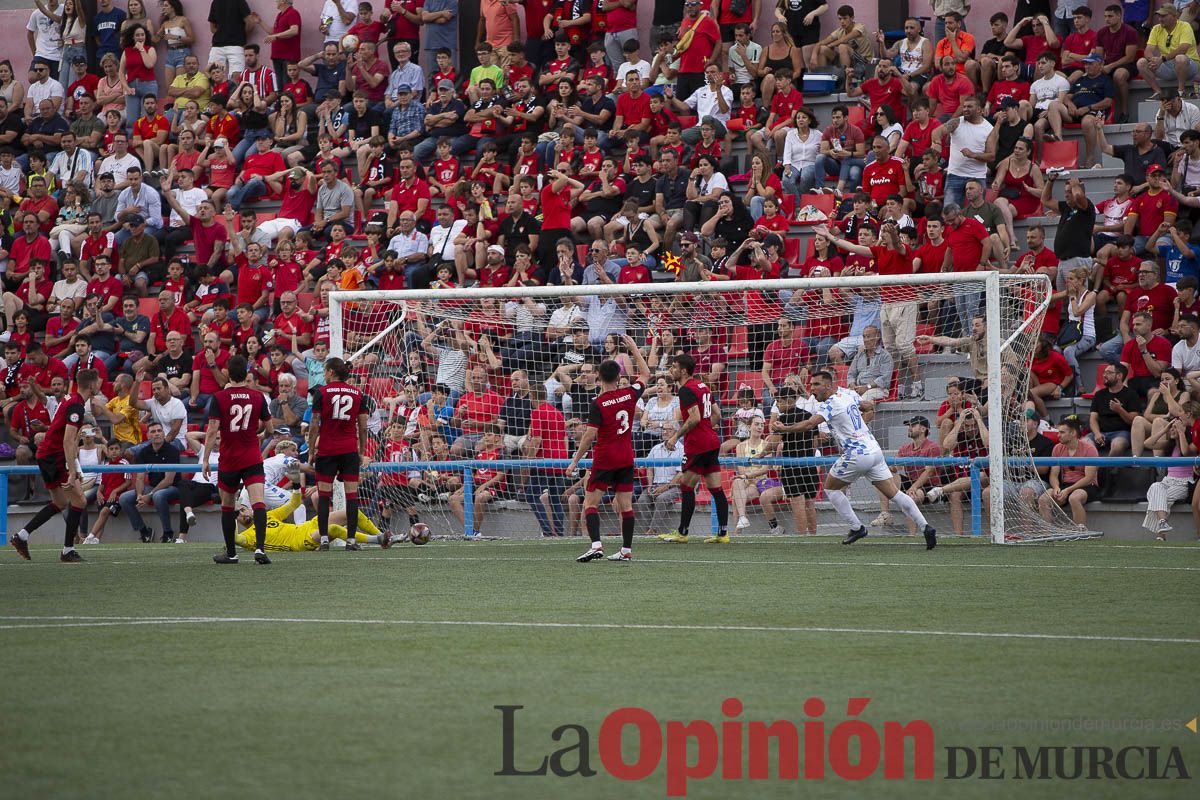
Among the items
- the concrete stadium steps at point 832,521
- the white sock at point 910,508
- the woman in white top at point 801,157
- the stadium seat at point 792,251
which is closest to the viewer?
the white sock at point 910,508

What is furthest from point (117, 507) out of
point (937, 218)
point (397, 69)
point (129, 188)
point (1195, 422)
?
point (1195, 422)

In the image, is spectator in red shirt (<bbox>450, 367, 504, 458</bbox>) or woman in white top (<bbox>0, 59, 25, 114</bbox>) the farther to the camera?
woman in white top (<bbox>0, 59, 25, 114</bbox>)

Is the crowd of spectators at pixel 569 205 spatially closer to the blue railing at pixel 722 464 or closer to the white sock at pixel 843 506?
the blue railing at pixel 722 464

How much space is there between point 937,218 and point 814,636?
11009mm

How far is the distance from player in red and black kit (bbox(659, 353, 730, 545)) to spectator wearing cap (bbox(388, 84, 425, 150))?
9457mm

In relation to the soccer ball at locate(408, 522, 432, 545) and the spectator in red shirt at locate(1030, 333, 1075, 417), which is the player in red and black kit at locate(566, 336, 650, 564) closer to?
the soccer ball at locate(408, 522, 432, 545)

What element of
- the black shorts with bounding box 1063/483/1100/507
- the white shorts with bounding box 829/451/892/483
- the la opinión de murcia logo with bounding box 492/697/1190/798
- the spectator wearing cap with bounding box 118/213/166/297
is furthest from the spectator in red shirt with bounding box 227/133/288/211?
the la opinión de murcia logo with bounding box 492/697/1190/798

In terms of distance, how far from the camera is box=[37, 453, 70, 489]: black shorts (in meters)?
13.5

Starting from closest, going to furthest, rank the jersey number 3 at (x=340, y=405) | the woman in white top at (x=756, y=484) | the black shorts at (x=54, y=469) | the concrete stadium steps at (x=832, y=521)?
the black shorts at (x=54, y=469) < the jersey number 3 at (x=340, y=405) < the concrete stadium steps at (x=832, y=521) < the woman in white top at (x=756, y=484)

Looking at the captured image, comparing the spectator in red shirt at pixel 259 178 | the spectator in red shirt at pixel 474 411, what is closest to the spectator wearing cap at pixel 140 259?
the spectator in red shirt at pixel 259 178

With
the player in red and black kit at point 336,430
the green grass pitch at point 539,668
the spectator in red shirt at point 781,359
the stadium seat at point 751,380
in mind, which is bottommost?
the green grass pitch at point 539,668

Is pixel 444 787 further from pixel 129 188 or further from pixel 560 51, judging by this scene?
pixel 129 188

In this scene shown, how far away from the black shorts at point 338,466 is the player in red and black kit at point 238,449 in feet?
5.68

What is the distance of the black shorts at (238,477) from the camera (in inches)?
497
